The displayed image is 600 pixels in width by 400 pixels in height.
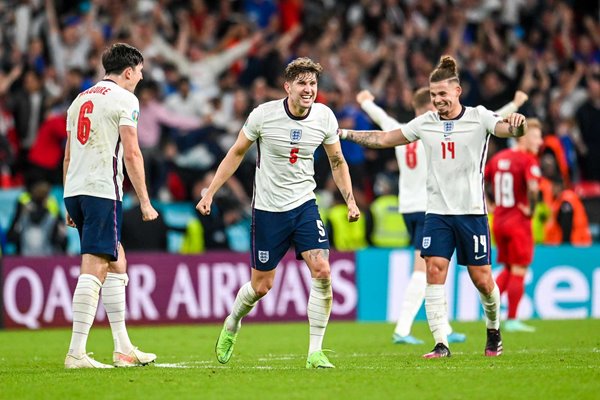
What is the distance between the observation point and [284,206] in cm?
1050

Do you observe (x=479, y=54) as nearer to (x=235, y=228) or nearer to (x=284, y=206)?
(x=235, y=228)

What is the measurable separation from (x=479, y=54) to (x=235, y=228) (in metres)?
6.72

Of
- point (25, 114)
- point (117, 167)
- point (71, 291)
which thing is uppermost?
point (25, 114)

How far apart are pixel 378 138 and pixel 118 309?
3.00 m

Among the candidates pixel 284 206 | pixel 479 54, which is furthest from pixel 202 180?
pixel 284 206

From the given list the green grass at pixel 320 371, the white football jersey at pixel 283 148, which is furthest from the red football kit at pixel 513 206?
the white football jersey at pixel 283 148

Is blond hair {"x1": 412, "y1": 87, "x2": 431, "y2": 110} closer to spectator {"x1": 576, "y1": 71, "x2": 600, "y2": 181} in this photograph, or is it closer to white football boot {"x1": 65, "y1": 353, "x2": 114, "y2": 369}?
white football boot {"x1": 65, "y1": 353, "x2": 114, "y2": 369}

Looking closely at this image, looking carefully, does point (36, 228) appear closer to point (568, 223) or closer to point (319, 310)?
point (568, 223)

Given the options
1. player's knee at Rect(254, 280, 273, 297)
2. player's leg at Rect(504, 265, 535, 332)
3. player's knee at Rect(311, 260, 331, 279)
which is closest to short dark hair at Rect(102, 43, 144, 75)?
player's knee at Rect(254, 280, 273, 297)

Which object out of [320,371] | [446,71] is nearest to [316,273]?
[320,371]

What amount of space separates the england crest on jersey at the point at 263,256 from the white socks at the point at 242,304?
1.01 ft

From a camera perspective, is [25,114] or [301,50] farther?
[301,50]

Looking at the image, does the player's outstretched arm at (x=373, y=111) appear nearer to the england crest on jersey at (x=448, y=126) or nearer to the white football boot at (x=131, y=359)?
the england crest on jersey at (x=448, y=126)

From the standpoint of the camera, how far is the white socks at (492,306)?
37.1 ft
